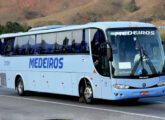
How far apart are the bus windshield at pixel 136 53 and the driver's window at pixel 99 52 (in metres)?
0.33

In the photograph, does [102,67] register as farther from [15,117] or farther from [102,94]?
[15,117]

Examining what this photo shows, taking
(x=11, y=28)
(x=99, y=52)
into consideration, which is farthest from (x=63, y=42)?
(x=11, y=28)

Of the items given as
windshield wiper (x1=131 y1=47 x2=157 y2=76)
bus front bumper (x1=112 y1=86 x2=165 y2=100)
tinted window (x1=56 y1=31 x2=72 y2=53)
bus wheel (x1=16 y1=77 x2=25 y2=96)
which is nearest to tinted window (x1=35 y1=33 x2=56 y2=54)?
tinted window (x1=56 y1=31 x2=72 y2=53)

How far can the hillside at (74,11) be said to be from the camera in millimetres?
138750

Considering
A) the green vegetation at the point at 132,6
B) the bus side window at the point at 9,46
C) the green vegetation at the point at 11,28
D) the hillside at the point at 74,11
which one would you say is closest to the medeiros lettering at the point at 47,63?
the bus side window at the point at 9,46

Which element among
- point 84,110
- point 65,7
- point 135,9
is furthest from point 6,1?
point 84,110

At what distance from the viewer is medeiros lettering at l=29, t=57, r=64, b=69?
2137cm

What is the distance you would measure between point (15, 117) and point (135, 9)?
440ft

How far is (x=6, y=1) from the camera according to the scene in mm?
172000

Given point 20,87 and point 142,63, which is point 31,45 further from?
point 142,63

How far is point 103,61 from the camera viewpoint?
18344mm

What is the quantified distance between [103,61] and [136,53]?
1.12 meters

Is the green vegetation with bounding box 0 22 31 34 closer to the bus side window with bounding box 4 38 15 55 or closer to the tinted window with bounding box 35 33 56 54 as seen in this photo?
the bus side window with bounding box 4 38 15 55

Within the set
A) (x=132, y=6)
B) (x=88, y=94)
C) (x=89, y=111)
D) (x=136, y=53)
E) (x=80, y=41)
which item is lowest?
(x=89, y=111)
